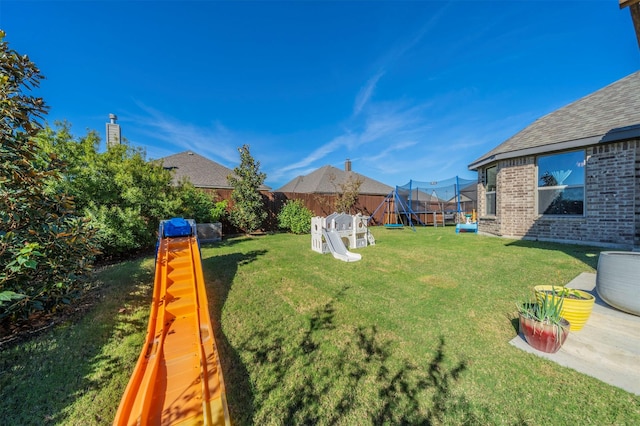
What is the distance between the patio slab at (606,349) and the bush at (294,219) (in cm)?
1036

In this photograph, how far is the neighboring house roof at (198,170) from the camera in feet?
51.2

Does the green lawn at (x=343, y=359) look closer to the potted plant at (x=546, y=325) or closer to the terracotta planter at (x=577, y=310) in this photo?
the potted plant at (x=546, y=325)

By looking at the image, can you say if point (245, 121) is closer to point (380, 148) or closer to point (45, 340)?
point (380, 148)

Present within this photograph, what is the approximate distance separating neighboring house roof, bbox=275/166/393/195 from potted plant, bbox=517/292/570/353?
17917 millimetres

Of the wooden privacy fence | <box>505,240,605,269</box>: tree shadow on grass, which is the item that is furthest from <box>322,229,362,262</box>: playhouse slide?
the wooden privacy fence

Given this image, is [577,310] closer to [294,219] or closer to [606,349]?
[606,349]

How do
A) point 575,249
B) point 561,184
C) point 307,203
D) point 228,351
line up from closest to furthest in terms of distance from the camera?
point 228,351
point 575,249
point 561,184
point 307,203

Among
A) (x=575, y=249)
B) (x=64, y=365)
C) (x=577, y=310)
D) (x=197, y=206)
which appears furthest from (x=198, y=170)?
Answer: (x=575, y=249)

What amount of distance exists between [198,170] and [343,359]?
56.3 feet

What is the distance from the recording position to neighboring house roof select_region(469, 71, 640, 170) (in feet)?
22.0

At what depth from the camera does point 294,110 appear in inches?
777

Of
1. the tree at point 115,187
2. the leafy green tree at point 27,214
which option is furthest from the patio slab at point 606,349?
the tree at point 115,187

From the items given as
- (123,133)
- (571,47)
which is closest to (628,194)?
(571,47)

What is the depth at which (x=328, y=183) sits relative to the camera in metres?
21.3
